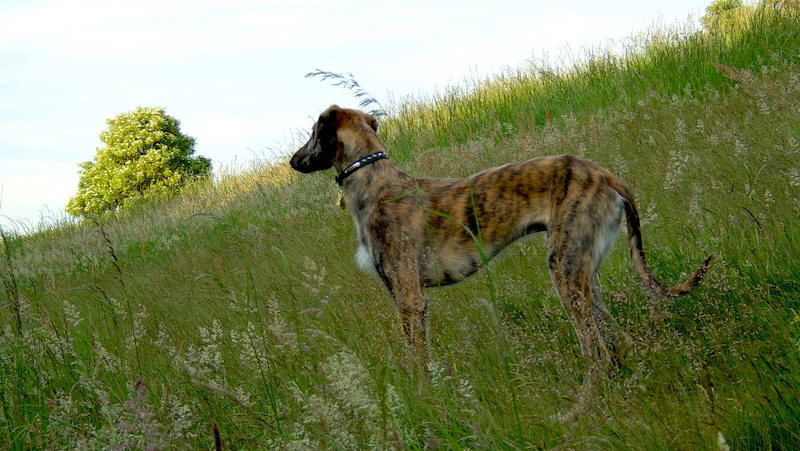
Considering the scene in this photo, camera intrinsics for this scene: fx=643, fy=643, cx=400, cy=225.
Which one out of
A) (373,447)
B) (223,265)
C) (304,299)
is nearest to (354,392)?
(373,447)

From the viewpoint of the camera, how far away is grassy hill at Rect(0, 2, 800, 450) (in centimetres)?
232

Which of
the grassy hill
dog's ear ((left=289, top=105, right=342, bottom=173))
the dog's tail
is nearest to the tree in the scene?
the grassy hill

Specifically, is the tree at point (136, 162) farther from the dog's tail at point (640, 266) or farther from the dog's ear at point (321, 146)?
the dog's tail at point (640, 266)

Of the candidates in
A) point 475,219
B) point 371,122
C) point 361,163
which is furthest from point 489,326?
point 371,122

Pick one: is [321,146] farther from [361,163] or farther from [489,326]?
[489,326]

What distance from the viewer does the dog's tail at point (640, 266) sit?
3.22 meters

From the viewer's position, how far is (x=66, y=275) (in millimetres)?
12930

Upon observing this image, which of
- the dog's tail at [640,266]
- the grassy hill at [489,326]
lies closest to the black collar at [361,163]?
the grassy hill at [489,326]

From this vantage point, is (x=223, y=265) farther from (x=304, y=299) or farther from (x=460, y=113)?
(x=460, y=113)

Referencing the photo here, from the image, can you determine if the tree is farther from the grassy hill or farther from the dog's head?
the dog's head

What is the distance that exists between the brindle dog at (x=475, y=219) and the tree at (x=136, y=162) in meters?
29.0

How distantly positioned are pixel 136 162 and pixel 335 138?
31.1 meters

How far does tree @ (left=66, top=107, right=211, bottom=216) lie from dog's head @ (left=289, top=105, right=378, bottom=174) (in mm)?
28697

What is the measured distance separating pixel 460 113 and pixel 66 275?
8.88m
